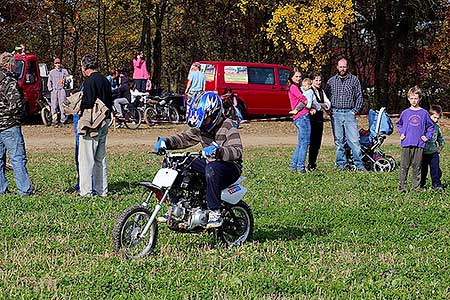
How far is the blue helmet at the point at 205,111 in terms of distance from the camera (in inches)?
300

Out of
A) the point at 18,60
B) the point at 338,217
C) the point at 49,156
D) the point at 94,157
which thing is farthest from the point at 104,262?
the point at 18,60

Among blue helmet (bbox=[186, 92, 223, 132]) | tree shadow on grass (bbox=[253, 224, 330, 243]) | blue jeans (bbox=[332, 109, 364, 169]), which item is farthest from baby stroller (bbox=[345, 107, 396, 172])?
blue helmet (bbox=[186, 92, 223, 132])

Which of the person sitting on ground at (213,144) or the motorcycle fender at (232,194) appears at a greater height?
the person sitting on ground at (213,144)

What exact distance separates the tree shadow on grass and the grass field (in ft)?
0.04

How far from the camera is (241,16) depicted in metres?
37.8

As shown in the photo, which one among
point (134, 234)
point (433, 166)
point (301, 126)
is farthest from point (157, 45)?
point (134, 234)

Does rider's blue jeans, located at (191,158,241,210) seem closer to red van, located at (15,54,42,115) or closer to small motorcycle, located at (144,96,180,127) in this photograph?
small motorcycle, located at (144,96,180,127)

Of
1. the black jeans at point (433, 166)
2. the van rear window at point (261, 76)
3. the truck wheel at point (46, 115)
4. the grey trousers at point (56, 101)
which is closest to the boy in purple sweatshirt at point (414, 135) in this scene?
the black jeans at point (433, 166)

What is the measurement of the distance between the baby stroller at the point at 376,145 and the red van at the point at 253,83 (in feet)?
39.3

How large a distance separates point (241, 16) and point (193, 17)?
7.86 ft

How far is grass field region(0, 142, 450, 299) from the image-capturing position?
20.2 feet

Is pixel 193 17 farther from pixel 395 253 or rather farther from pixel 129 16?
pixel 395 253

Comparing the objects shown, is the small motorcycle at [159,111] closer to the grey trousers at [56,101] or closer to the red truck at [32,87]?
the grey trousers at [56,101]

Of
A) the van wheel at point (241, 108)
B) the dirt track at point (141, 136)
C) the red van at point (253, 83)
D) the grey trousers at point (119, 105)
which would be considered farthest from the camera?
the van wheel at point (241, 108)
